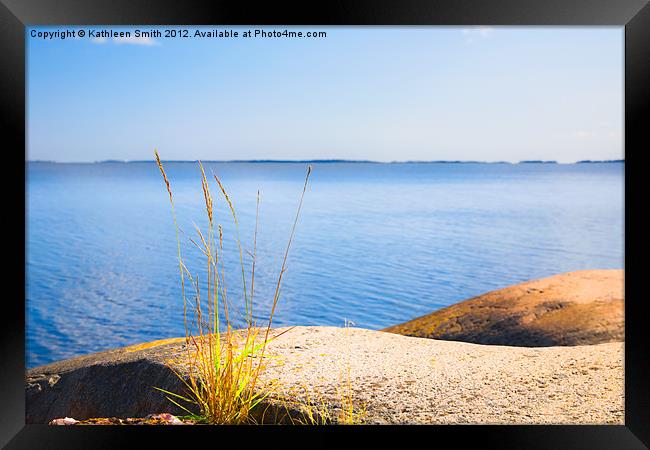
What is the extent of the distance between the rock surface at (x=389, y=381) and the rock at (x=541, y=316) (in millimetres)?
641

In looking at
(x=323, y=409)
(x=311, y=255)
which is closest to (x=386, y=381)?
(x=323, y=409)

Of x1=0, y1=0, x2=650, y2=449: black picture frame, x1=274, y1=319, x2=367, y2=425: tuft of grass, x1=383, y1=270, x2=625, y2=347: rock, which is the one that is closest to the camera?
x1=0, y1=0, x2=650, y2=449: black picture frame

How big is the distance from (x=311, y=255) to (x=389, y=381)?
7563mm

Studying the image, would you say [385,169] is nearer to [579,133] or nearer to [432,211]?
[579,133]

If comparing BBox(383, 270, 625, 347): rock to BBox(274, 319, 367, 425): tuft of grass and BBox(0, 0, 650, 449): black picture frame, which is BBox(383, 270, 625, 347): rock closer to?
BBox(0, 0, 650, 449): black picture frame

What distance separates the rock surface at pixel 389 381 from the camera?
Result: 7.60ft

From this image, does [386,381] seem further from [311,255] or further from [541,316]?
[311,255]

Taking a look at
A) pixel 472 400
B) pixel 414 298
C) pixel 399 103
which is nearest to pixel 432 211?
pixel 414 298

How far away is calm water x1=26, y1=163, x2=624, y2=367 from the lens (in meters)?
7.47

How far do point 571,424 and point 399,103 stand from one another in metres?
27.5

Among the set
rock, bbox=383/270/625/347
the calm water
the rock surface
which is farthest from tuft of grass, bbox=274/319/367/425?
rock, bbox=383/270/625/347

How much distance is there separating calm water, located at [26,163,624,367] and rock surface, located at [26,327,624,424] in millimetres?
1007

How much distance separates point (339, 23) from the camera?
2.14m

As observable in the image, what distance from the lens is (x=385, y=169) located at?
135ft
